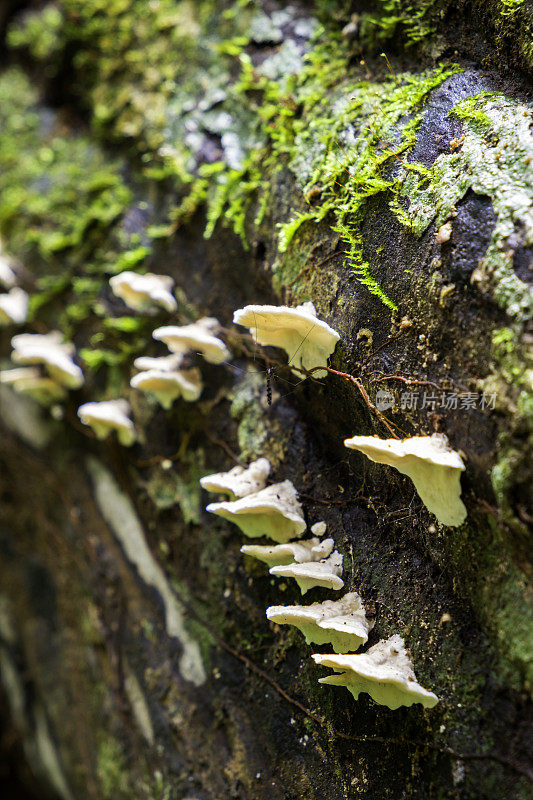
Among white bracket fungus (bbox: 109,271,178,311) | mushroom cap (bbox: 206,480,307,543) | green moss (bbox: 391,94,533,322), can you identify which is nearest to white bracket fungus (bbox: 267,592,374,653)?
mushroom cap (bbox: 206,480,307,543)

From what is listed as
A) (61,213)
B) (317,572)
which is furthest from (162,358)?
(61,213)

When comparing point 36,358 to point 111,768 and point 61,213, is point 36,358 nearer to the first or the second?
point 61,213

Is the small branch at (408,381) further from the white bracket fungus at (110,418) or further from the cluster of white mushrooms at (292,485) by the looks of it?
the white bracket fungus at (110,418)

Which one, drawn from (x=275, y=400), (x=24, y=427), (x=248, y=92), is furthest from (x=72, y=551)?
(x=248, y=92)

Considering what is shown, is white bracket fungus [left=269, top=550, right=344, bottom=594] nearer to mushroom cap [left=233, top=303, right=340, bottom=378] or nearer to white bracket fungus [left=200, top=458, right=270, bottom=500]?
white bracket fungus [left=200, top=458, right=270, bottom=500]

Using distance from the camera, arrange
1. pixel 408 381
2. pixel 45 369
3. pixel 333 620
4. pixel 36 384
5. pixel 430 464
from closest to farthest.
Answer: pixel 430 464 → pixel 333 620 → pixel 408 381 → pixel 36 384 → pixel 45 369

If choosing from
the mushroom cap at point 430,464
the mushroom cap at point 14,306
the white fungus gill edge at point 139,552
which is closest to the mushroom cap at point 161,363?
the white fungus gill edge at point 139,552

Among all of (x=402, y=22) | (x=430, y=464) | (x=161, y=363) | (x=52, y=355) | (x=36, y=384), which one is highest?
(x=402, y=22)
